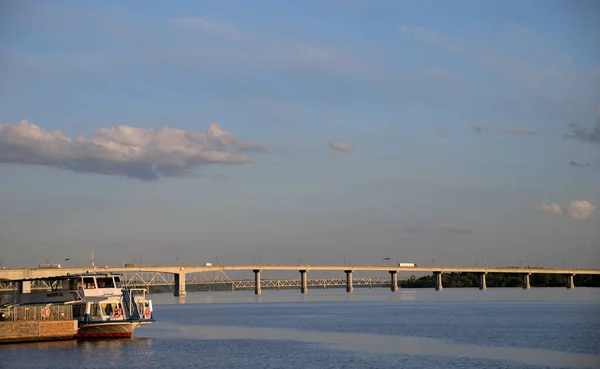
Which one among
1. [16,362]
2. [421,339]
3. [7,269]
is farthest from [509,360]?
[7,269]

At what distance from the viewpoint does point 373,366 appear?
6006 centimetres

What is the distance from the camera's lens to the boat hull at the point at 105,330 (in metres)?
82.9

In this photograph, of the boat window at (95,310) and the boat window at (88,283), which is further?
the boat window at (88,283)

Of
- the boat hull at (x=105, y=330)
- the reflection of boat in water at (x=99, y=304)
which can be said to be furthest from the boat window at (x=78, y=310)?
the boat hull at (x=105, y=330)

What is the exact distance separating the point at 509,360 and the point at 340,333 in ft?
105

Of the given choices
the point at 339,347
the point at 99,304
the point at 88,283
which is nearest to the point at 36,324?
the point at 99,304

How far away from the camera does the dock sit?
78625 mm

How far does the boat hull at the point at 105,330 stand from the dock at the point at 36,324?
3.45 feet

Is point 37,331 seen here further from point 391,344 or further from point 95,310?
point 391,344

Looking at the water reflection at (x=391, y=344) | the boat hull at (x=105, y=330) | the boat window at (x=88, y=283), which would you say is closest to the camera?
the water reflection at (x=391, y=344)

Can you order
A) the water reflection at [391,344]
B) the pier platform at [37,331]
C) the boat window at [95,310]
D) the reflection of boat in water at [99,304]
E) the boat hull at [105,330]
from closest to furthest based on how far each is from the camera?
the water reflection at [391,344] < the pier platform at [37,331] < the boat hull at [105,330] < the reflection of boat in water at [99,304] < the boat window at [95,310]

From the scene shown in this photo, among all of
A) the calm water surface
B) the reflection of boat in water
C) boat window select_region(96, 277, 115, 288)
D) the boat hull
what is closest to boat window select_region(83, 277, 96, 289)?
the reflection of boat in water

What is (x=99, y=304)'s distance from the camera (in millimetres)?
84000

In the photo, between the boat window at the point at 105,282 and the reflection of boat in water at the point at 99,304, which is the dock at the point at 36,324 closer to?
the reflection of boat in water at the point at 99,304
